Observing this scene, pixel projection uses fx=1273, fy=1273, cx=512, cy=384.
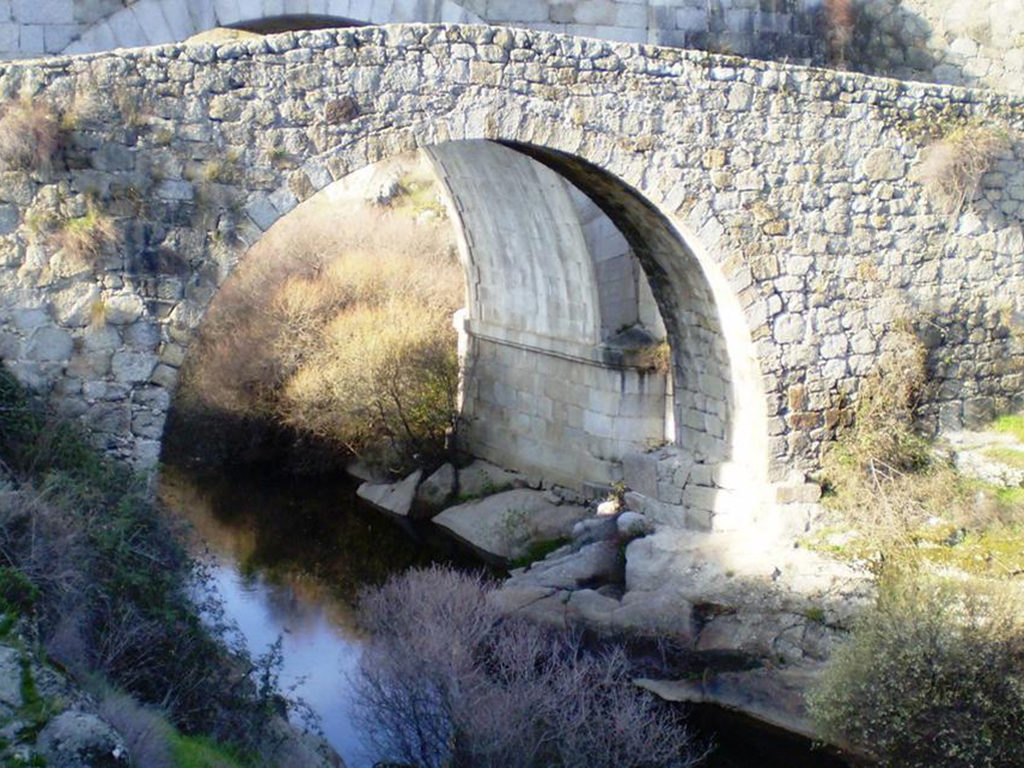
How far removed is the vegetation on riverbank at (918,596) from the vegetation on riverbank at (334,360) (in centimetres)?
555

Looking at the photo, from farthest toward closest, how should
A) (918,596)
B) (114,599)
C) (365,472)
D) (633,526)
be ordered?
(365,472) < (633,526) < (918,596) < (114,599)

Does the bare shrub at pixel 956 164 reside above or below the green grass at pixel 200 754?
above

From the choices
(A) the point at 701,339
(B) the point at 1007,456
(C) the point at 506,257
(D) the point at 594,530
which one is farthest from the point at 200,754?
(C) the point at 506,257

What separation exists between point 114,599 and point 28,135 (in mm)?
2434

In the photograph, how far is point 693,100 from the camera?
852cm

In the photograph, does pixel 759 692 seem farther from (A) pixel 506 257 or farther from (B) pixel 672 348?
(A) pixel 506 257

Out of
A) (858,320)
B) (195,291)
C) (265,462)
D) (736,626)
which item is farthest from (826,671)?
(265,462)

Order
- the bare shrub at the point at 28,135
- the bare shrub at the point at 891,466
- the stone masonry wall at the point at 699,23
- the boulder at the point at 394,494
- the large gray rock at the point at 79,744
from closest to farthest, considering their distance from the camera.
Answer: the large gray rock at the point at 79,744
the bare shrub at the point at 28,135
the stone masonry wall at the point at 699,23
the bare shrub at the point at 891,466
the boulder at the point at 394,494

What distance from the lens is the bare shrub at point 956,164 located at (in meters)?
9.31

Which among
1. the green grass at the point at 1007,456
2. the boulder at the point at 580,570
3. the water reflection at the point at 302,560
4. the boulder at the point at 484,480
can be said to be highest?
the green grass at the point at 1007,456

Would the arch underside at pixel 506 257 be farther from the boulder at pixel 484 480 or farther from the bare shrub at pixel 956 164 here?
the bare shrub at pixel 956 164

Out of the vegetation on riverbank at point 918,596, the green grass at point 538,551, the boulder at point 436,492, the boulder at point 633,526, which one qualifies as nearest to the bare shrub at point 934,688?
the vegetation on riverbank at point 918,596

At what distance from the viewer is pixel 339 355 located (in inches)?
547

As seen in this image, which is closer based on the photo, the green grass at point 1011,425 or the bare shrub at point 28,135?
the bare shrub at point 28,135
